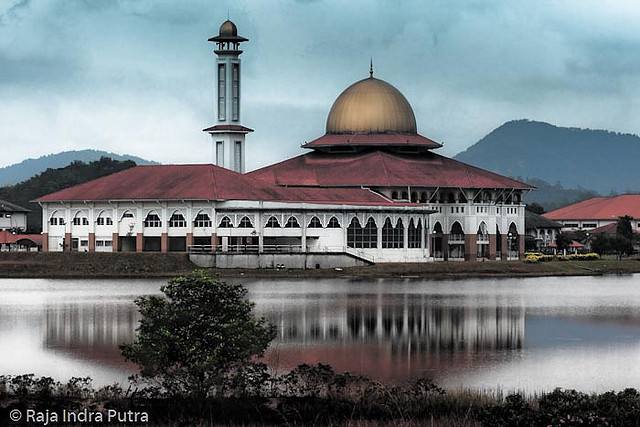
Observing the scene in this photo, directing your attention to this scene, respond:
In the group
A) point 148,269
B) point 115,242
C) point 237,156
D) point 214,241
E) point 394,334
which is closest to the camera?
point 394,334

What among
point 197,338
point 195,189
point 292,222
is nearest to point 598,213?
point 292,222

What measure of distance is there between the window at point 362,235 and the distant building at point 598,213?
6851 cm

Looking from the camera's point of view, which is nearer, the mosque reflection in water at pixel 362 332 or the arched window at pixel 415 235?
the mosque reflection in water at pixel 362 332

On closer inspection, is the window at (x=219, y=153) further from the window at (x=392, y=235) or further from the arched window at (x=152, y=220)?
the window at (x=392, y=235)

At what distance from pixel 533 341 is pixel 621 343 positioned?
2.72 metres

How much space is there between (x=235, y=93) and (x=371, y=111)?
44.0 feet

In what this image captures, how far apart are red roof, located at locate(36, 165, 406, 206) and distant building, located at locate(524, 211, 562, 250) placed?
30968 mm

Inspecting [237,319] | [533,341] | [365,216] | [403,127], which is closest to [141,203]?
[365,216]

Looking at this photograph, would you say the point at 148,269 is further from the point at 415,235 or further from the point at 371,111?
the point at 371,111

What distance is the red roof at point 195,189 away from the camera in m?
89.8

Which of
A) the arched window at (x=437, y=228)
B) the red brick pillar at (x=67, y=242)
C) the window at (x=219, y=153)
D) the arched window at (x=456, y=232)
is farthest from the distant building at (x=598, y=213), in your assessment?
the red brick pillar at (x=67, y=242)

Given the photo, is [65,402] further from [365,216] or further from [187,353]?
[365,216]

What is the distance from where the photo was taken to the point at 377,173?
104m

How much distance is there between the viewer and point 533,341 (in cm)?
4278
